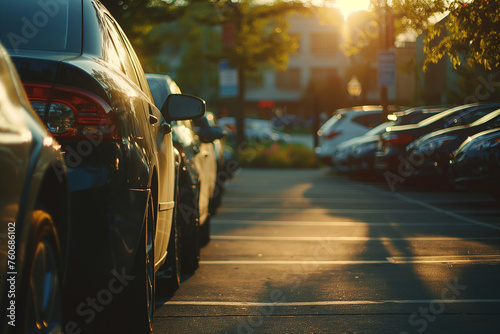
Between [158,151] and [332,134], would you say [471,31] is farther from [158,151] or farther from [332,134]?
[332,134]

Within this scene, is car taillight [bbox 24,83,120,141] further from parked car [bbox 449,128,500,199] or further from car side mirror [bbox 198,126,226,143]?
parked car [bbox 449,128,500,199]

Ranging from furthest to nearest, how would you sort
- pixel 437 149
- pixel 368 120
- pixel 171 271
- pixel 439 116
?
pixel 368 120 < pixel 439 116 < pixel 437 149 < pixel 171 271

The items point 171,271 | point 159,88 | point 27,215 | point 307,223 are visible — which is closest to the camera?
point 27,215

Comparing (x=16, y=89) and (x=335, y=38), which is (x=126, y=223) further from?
(x=335, y=38)

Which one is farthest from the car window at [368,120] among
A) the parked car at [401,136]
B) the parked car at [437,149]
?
the parked car at [437,149]

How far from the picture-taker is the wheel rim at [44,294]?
2899mm

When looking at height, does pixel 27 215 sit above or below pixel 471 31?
below

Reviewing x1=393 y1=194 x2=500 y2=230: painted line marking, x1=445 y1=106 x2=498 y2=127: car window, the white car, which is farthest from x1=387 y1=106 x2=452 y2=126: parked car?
Result: the white car

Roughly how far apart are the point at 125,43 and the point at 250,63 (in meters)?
23.4

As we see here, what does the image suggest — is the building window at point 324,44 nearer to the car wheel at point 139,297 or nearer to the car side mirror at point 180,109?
the car side mirror at point 180,109

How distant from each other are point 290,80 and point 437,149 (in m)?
77.1

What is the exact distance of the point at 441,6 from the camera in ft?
31.0

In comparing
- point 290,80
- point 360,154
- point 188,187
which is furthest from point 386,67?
point 290,80

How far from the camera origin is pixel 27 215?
8.77 ft
